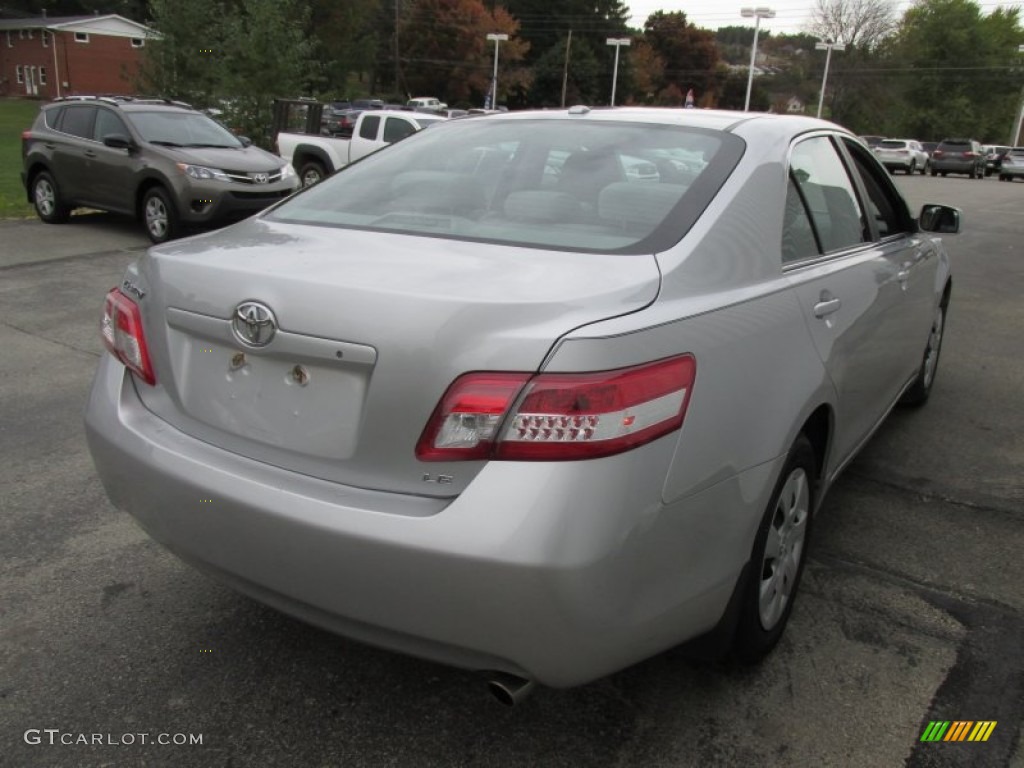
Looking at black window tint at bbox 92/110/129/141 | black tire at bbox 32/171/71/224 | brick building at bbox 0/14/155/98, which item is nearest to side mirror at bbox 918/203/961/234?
black window tint at bbox 92/110/129/141

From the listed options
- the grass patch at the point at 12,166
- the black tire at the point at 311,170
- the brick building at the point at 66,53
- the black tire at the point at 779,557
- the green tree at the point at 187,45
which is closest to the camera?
the black tire at the point at 779,557

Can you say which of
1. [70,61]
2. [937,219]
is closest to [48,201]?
[937,219]

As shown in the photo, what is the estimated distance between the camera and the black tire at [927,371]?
16.1 feet

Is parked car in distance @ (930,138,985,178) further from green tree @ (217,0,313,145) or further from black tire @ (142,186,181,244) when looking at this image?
black tire @ (142,186,181,244)

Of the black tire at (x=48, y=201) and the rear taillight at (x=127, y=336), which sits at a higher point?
the rear taillight at (x=127, y=336)

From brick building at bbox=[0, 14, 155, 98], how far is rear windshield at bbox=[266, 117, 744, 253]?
68.2 metres

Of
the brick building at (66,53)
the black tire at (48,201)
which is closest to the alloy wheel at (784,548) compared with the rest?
the black tire at (48,201)

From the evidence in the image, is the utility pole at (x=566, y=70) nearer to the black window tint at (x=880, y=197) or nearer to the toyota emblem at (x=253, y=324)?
the black window tint at (x=880, y=197)

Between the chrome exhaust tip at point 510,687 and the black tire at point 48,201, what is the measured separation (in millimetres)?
11685

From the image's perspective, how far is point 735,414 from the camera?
6.89ft

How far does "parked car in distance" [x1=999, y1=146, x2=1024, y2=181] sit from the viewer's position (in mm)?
36781

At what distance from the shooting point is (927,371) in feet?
16.7

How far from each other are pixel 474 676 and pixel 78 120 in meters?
11.3

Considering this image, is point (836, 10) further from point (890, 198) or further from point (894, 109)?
point (890, 198)
